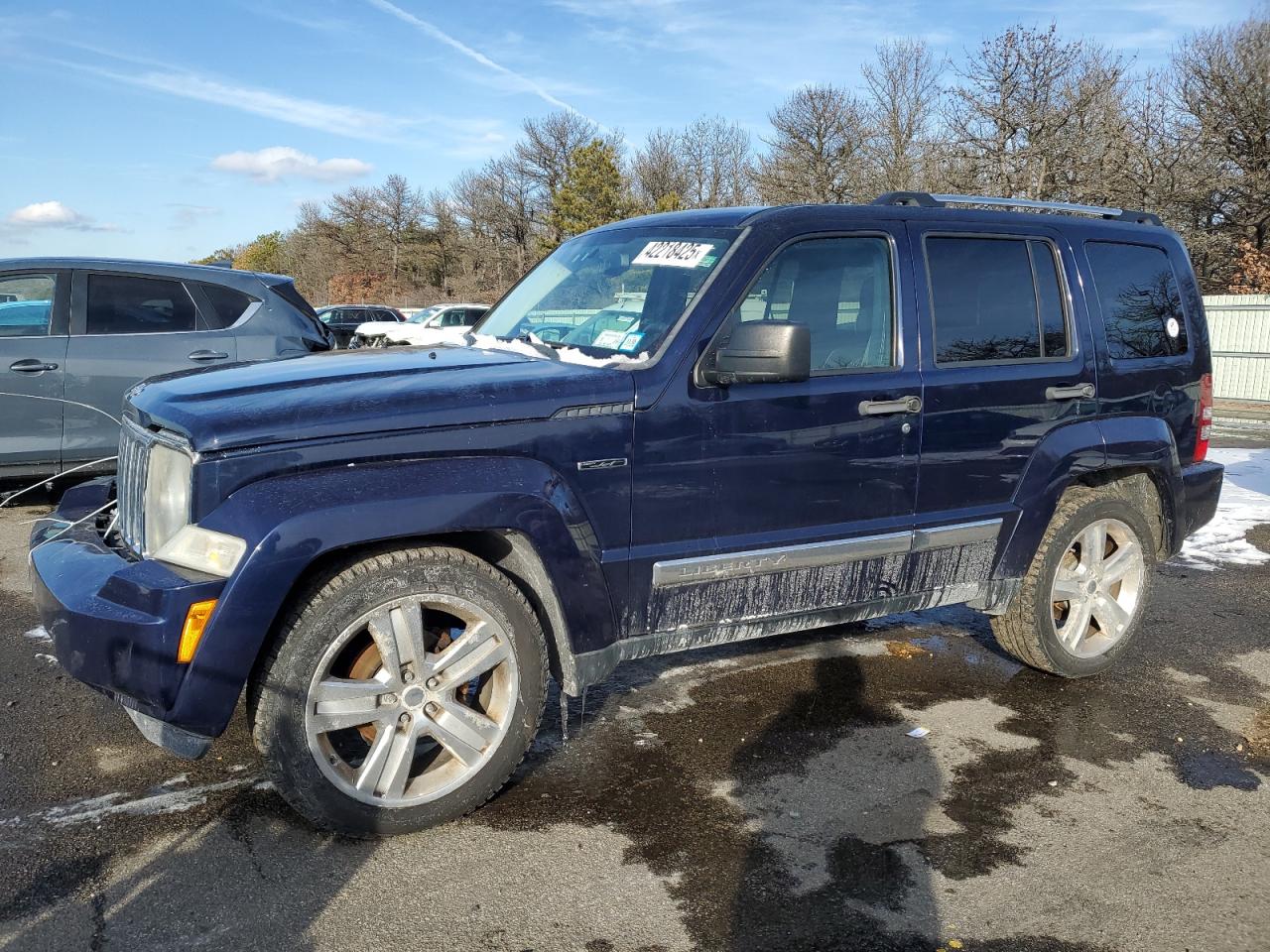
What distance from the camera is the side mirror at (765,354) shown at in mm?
3479

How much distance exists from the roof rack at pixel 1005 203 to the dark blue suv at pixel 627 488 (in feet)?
0.08

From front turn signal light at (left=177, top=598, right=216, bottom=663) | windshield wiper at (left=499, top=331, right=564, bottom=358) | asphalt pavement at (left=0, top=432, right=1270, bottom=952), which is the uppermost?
windshield wiper at (left=499, top=331, right=564, bottom=358)

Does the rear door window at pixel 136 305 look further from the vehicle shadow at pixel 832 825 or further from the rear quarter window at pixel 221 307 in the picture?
the vehicle shadow at pixel 832 825

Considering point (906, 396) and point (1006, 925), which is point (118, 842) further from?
point (906, 396)

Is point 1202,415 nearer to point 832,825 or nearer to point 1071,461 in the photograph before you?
point 1071,461

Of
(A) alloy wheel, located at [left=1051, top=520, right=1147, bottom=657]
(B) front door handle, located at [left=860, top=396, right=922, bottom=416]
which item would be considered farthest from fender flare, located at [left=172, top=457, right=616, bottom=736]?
(A) alloy wheel, located at [left=1051, top=520, right=1147, bottom=657]

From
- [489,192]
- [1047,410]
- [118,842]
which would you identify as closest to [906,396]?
[1047,410]

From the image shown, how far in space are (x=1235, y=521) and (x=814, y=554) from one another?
6.23m

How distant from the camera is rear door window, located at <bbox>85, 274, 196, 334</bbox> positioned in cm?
746

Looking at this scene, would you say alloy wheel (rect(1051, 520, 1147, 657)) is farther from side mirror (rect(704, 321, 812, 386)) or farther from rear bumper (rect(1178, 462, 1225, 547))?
side mirror (rect(704, 321, 812, 386))

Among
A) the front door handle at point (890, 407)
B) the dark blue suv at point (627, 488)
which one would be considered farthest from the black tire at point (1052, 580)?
the front door handle at point (890, 407)

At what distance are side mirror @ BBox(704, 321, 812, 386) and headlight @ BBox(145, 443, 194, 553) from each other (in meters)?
1.73

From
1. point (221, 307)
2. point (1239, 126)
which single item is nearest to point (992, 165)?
point (1239, 126)

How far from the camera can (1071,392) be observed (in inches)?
179
